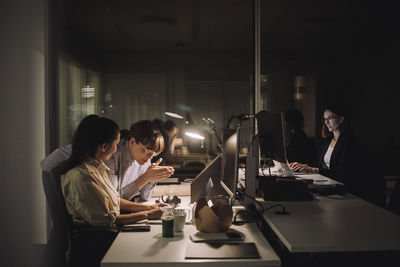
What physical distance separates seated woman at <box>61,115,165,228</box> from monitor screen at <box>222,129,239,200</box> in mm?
410

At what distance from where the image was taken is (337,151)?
2945 mm

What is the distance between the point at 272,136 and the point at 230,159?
45 centimetres

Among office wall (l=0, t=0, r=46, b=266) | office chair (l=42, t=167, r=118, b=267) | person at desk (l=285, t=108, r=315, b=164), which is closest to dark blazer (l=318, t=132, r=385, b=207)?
person at desk (l=285, t=108, r=315, b=164)

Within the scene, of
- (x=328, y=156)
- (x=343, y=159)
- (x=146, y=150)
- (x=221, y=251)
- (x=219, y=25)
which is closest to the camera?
(x=221, y=251)

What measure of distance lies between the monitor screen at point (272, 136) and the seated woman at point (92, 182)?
0.83m

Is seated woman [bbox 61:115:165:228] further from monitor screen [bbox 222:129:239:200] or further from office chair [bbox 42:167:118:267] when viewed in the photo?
monitor screen [bbox 222:129:239:200]

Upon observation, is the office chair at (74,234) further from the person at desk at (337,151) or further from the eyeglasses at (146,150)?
the person at desk at (337,151)

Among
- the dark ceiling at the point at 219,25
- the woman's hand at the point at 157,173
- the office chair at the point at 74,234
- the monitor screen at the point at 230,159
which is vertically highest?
the dark ceiling at the point at 219,25

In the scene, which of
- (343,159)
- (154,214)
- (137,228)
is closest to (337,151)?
(343,159)

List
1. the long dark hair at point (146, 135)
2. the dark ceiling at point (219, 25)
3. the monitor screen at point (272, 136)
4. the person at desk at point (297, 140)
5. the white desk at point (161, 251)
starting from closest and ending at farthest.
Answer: the white desk at point (161, 251) → the monitor screen at point (272, 136) → the long dark hair at point (146, 135) → the person at desk at point (297, 140) → the dark ceiling at point (219, 25)

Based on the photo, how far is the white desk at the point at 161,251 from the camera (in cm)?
121

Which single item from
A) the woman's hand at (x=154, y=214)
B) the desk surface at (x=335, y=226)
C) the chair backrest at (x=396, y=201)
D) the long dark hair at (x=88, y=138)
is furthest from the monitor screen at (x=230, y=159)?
the chair backrest at (x=396, y=201)

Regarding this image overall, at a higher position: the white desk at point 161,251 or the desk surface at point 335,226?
the desk surface at point 335,226

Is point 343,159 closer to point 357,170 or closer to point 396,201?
point 357,170
